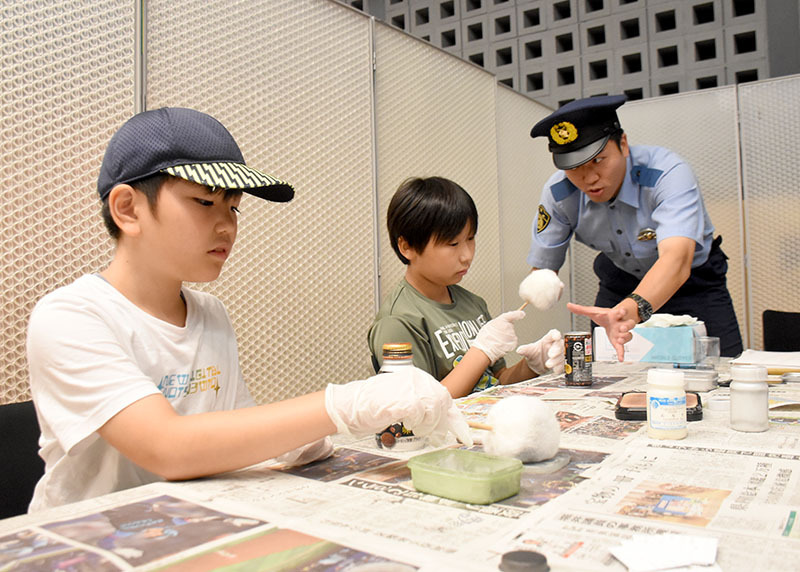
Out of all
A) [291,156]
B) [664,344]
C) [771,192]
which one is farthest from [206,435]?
[771,192]

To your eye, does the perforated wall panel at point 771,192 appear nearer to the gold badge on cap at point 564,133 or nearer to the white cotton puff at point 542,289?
the gold badge on cap at point 564,133

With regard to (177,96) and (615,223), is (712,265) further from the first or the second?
(177,96)

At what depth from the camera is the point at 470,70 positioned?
337cm

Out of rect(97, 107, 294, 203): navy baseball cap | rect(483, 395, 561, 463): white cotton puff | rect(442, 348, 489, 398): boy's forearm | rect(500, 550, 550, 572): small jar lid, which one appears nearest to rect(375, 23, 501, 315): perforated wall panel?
rect(442, 348, 489, 398): boy's forearm

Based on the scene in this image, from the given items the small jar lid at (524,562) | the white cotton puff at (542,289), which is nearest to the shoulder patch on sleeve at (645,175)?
the white cotton puff at (542,289)

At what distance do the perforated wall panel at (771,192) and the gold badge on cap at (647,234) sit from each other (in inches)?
68.2

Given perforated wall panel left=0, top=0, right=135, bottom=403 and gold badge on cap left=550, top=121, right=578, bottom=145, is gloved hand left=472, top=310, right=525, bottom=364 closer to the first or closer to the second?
gold badge on cap left=550, top=121, right=578, bottom=145

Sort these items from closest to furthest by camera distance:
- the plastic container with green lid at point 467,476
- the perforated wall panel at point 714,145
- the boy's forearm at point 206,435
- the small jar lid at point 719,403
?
the plastic container with green lid at point 467,476, the boy's forearm at point 206,435, the small jar lid at point 719,403, the perforated wall panel at point 714,145

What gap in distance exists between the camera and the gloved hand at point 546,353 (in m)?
1.73

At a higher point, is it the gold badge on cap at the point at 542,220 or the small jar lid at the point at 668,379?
the gold badge on cap at the point at 542,220

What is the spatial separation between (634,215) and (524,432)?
1.67 metres

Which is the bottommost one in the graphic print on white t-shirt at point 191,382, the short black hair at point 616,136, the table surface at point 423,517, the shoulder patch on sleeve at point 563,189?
the table surface at point 423,517

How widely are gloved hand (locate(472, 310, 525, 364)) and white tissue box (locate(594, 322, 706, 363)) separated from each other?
0.50 metres

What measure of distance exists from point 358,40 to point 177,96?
970 millimetres
